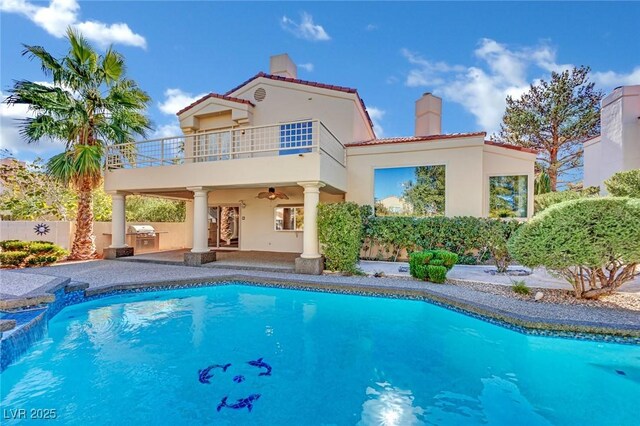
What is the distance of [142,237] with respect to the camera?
1691cm

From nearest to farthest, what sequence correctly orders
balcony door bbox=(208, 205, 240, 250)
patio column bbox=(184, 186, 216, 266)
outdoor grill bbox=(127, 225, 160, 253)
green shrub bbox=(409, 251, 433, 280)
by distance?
green shrub bbox=(409, 251, 433, 280) → patio column bbox=(184, 186, 216, 266) → outdoor grill bbox=(127, 225, 160, 253) → balcony door bbox=(208, 205, 240, 250)

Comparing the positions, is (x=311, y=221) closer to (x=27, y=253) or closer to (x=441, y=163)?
(x=441, y=163)

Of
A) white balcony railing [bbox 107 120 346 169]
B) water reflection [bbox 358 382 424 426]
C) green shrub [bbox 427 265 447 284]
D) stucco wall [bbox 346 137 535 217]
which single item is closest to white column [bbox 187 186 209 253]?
white balcony railing [bbox 107 120 346 169]

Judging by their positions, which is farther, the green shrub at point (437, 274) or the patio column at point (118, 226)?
the patio column at point (118, 226)

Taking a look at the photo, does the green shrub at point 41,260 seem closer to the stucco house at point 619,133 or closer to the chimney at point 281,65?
the chimney at point 281,65

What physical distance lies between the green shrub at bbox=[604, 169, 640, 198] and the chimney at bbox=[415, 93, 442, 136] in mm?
8054

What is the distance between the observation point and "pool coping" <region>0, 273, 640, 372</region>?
578 centimetres

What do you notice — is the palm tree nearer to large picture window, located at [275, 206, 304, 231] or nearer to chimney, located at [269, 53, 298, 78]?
chimney, located at [269, 53, 298, 78]

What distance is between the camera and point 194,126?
16.6m

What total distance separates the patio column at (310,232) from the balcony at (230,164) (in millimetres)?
493

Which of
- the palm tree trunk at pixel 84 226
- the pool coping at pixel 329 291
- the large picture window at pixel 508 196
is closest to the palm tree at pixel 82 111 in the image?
the palm tree trunk at pixel 84 226

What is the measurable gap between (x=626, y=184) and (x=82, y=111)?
77.6 ft

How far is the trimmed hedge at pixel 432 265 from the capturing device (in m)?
9.34

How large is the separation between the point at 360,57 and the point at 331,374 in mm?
16650
